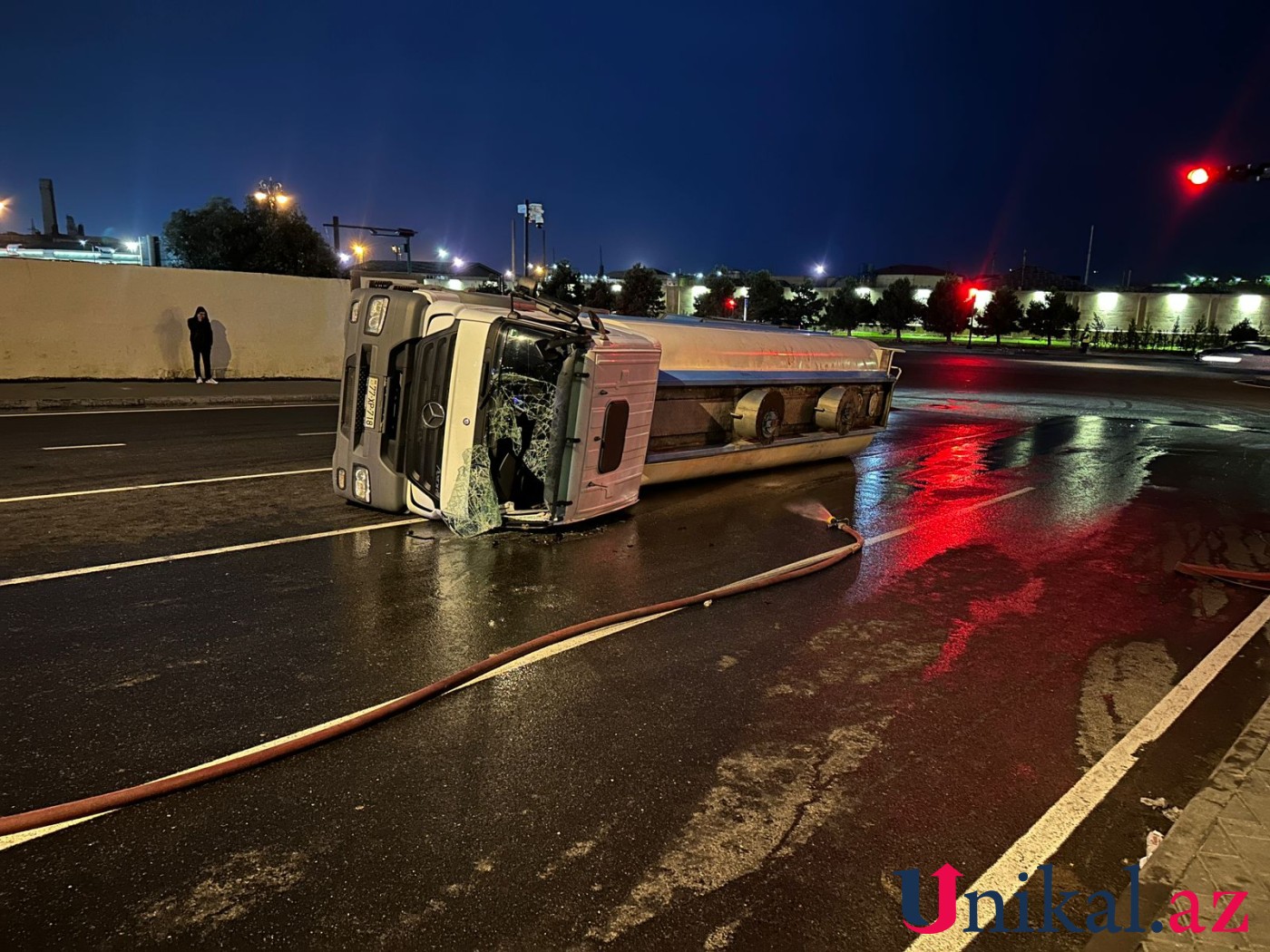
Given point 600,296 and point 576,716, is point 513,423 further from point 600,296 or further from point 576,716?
point 600,296

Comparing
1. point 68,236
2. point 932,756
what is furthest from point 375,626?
point 68,236

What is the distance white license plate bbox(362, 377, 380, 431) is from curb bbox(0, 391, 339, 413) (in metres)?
9.86

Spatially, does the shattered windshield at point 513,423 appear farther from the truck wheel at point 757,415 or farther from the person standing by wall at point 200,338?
the person standing by wall at point 200,338

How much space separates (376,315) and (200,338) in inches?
497

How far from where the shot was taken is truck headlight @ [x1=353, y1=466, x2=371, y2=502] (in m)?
7.41

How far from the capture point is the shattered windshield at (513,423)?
684cm

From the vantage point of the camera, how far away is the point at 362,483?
7.46 meters

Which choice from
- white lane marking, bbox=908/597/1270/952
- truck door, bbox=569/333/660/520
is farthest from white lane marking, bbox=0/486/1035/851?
white lane marking, bbox=908/597/1270/952

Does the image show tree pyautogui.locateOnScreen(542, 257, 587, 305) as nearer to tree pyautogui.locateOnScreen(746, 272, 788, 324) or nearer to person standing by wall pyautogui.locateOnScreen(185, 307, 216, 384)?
tree pyautogui.locateOnScreen(746, 272, 788, 324)

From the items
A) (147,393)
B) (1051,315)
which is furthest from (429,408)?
(1051,315)

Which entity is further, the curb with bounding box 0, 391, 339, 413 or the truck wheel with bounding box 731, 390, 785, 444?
the curb with bounding box 0, 391, 339, 413

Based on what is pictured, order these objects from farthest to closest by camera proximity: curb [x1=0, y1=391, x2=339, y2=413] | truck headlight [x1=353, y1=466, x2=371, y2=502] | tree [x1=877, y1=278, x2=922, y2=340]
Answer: tree [x1=877, y1=278, x2=922, y2=340]
curb [x1=0, y1=391, x2=339, y2=413]
truck headlight [x1=353, y1=466, x2=371, y2=502]

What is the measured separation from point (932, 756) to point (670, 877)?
154 cm

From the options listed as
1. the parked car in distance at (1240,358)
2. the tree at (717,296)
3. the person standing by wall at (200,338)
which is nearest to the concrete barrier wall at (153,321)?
the person standing by wall at (200,338)
